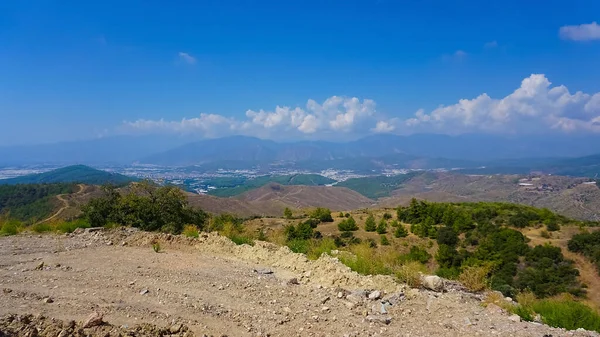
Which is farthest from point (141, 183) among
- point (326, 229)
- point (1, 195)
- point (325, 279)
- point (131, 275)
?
point (1, 195)

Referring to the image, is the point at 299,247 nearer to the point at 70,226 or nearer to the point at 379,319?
the point at 379,319

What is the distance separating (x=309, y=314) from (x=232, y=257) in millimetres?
5040

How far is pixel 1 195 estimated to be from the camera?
7781cm

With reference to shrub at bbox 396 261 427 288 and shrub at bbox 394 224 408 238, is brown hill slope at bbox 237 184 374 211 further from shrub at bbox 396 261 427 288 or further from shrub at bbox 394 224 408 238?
shrub at bbox 396 261 427 288

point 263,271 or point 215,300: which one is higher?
point 215,300

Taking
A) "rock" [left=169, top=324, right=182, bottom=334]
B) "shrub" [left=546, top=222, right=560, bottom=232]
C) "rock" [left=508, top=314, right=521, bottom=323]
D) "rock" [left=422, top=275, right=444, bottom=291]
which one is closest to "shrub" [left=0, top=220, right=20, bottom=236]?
"rock" [left=169, top=324, right=182, bottom=334]

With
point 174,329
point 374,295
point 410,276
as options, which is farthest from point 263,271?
point 174,329

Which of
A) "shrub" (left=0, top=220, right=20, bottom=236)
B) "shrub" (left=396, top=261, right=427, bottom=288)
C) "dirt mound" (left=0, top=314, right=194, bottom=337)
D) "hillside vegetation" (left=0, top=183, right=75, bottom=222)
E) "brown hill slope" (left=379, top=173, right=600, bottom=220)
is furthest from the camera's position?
"brown hill slope" (left=379, top=173, right=600, bottom=220)

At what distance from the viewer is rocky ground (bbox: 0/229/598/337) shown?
6340 mm

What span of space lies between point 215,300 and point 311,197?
503 feet

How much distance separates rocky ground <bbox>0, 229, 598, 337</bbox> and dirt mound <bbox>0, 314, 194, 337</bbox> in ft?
0.05

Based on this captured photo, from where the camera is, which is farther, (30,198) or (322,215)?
(30,198)

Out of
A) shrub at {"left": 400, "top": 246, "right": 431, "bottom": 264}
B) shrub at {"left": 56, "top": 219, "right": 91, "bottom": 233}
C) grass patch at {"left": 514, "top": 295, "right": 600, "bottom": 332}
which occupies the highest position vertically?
shrub at {"left": 56, "top": 219, "right": 91, "bottom": 233}

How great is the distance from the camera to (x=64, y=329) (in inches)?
214
